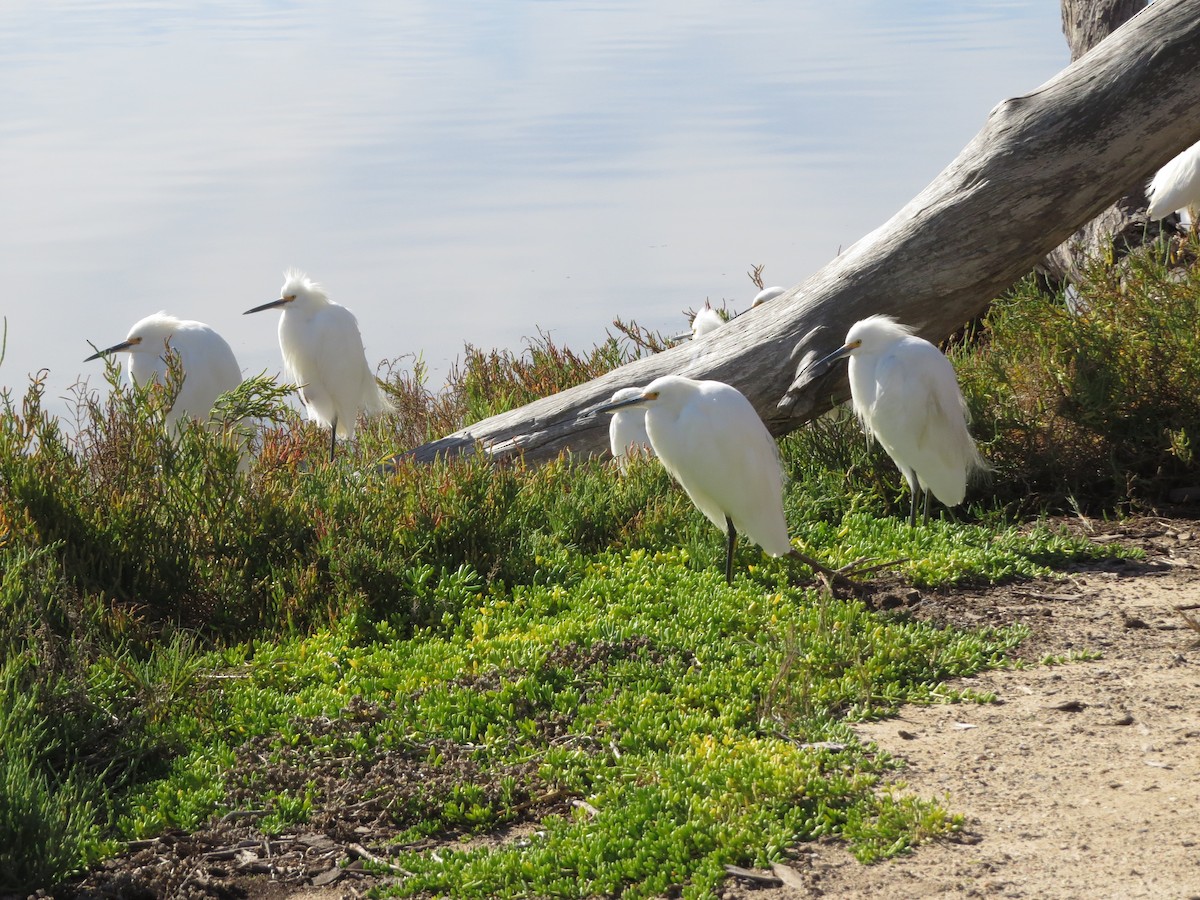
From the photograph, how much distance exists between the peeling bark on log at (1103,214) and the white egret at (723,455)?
4730 millimetres

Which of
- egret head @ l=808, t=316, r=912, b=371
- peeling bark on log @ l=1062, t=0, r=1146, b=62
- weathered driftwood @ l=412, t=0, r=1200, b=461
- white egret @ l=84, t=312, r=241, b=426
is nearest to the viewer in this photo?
egret head @ l=808, t=316, r=912, b=371

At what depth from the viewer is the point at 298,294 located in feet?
30.0

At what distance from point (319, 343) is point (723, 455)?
4786 millimetres

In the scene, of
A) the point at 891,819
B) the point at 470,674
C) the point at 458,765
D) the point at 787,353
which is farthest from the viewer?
the point at 787,353

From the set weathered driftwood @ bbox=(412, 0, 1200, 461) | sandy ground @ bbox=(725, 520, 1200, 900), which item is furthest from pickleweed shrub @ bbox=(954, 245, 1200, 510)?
sandy ground @ bbox=(725, 520, 1200, 900)

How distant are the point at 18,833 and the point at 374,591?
2108mm

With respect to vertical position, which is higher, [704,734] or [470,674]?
[470,674]

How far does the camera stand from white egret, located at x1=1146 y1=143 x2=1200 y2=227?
26.5ft

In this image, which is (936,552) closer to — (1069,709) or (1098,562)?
(1098,562)

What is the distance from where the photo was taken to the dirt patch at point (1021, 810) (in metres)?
3.00

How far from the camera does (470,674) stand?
4387mm

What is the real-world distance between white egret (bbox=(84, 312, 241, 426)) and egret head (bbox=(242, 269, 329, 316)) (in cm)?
107

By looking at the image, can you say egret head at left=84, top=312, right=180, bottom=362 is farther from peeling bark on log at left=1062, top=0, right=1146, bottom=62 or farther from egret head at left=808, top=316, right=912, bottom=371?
peeling bark on log at left=1062, top=0, right=1146, bottom=62

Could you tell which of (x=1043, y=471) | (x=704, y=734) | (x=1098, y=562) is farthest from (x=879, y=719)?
(x=1043, y=471)
